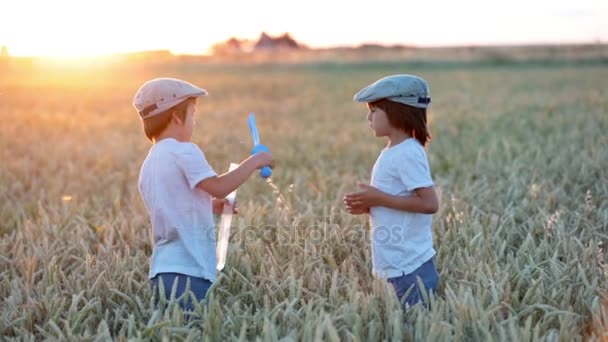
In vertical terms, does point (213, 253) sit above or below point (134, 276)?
above

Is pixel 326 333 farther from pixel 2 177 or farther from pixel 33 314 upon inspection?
pixel 2 177

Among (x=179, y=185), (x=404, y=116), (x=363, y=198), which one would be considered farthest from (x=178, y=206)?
(x=404, y=116)

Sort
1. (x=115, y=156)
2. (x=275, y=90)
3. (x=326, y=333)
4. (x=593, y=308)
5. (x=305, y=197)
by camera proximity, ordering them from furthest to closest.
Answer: (x=275, y=90) < (x=115, y=156) < (x=305, y=197) < (x=593, y=308) < (x=326, y=333)

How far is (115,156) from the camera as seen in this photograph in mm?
8430

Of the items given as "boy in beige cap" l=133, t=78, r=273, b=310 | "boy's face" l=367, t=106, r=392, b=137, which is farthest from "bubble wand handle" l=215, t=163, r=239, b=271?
"boy's face" l=367, t=106, r=392, b=137

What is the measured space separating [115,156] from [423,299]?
6.03 meters

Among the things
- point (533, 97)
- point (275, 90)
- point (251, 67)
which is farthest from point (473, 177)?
point (251, 67)

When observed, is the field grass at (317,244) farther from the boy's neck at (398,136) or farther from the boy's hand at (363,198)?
the boy's neck at (398,136)

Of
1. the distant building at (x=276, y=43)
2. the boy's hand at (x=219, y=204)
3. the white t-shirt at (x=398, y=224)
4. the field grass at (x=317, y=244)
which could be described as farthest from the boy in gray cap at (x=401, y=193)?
the distant building at (x=276, y=43)

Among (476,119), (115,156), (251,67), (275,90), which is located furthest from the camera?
(251,67)

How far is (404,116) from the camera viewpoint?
3098 millimetres

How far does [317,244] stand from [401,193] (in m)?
1.02

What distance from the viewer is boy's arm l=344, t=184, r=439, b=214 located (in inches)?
119

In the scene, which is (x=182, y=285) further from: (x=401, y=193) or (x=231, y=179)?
(x=401, y=193)
